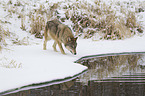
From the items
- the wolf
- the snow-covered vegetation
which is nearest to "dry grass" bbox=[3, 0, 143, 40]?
the snow-covered vegetation

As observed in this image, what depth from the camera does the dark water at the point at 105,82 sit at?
236 inches

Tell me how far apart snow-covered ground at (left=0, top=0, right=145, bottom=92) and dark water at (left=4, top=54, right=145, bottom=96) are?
18.1 inches

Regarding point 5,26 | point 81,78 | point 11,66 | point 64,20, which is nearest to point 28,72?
point 11,66

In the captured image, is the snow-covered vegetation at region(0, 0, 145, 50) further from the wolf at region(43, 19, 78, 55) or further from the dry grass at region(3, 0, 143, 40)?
the wolf at region(43, 19, 78, 55)

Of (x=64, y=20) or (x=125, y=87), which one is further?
(x=64, y=20)

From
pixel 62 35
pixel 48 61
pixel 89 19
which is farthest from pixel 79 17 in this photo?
pixel 48 61

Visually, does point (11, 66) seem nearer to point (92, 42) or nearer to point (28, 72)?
point (28, 72)

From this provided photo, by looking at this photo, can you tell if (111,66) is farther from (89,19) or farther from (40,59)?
(89,19)

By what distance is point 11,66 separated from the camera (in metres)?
7.77

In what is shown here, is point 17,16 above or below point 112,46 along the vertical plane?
above

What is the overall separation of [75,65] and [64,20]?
7.28 meters

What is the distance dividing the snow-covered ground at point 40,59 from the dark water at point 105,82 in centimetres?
46

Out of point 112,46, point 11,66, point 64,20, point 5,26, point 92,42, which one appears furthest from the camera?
point 64,20

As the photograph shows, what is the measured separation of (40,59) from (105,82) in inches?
119
